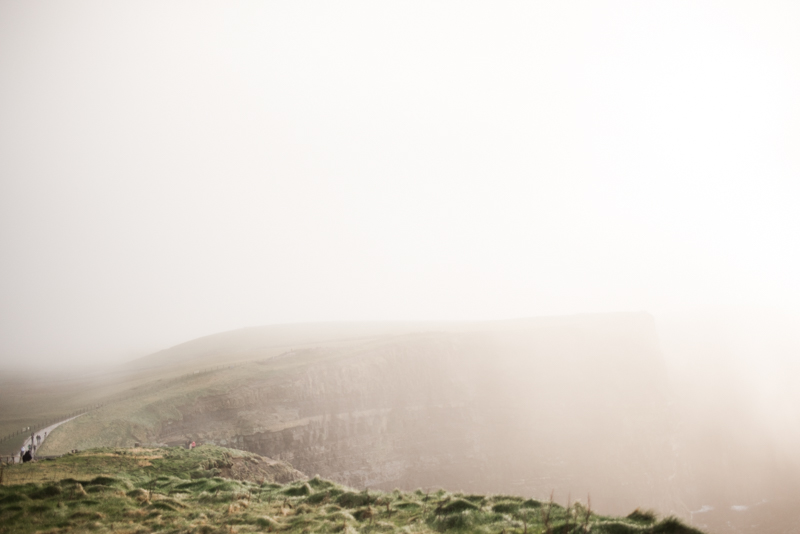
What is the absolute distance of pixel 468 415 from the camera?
203ft

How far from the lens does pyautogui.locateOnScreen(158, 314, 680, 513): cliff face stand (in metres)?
52.4

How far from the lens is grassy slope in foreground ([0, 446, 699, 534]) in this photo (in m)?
→ 12.4

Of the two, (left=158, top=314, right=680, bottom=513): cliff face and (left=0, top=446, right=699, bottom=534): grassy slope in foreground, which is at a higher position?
(left=0, top=446, right=699, bottom=534): grassy slope in foreground

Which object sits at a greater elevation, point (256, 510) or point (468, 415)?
point (256, 510)

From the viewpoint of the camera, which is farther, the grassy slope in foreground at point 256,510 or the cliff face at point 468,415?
the cliff face at point 468,415

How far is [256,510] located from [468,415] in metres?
51.4

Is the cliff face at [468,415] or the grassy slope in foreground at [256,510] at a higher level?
the grassy slope in foreground at [256,510]

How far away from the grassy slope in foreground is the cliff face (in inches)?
1224

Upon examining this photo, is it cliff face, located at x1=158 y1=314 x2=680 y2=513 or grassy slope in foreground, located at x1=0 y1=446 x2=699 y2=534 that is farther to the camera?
cliff face, located at x1=158 y1=314 x2=680 y2=513

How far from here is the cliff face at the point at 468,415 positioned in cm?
5244

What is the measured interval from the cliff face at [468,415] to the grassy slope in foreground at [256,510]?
31.1m

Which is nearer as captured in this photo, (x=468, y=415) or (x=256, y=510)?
(x=256, y=510)

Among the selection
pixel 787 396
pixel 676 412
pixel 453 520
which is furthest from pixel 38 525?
pixel 787 396

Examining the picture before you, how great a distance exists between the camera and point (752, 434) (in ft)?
260
